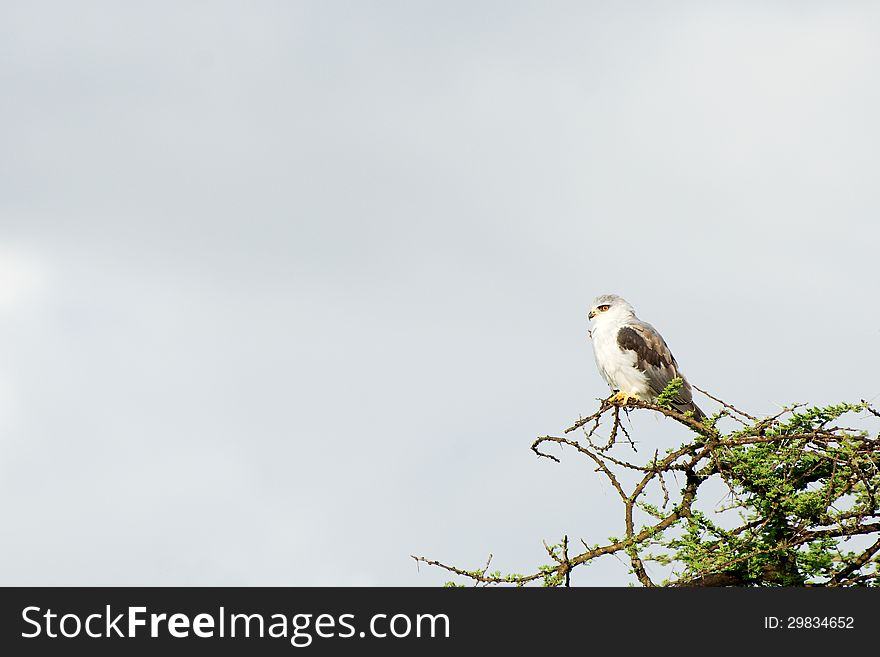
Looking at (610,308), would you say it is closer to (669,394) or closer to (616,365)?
(616,365)

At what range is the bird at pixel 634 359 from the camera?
10812 mm

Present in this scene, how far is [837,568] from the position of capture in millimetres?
6512

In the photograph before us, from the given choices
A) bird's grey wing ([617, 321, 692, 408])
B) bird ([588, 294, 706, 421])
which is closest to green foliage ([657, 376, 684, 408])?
bird ([588, 294, 706, 421])

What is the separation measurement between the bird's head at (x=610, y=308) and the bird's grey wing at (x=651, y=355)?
1.36ft

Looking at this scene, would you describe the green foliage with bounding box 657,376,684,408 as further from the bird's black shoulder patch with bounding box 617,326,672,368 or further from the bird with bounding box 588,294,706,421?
the bird's black shoulder patch with bounding box 617,326,672,368

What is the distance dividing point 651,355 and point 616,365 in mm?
408

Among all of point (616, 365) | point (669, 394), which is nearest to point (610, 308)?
point (616, 365)

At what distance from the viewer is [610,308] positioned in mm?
11547

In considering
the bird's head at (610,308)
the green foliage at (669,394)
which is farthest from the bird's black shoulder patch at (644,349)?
the green foliage at (669,394)
